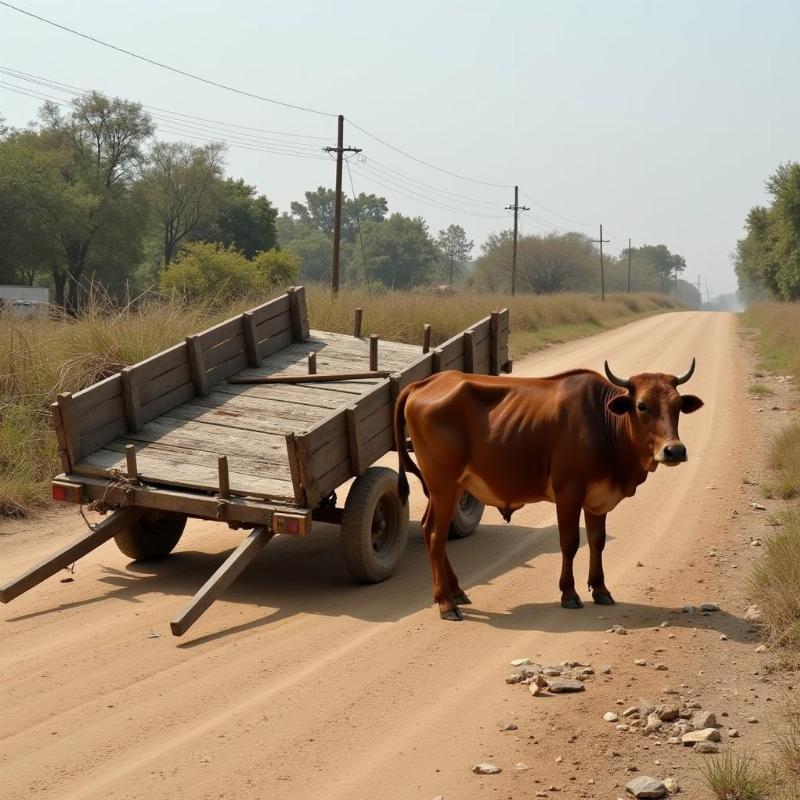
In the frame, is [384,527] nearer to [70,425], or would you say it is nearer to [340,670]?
[340,670]

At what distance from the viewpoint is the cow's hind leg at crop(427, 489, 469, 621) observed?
6719 millimetres

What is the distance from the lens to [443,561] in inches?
270

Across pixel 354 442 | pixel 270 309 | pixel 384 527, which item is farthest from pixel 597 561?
pixel 270 309

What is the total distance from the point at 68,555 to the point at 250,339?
284 cm

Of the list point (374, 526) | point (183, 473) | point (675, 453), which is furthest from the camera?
point (374, 526)

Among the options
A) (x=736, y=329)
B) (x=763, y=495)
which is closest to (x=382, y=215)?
A: (x=736, y=329)

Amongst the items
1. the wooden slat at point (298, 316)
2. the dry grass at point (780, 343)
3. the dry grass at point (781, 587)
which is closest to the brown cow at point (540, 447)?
the dry grass at point (781, 587)

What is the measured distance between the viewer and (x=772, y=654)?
5.89 m

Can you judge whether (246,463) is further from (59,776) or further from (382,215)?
(382,215)

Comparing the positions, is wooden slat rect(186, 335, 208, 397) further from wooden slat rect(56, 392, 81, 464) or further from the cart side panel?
wooden slat rect(56, 392, 81, 464)

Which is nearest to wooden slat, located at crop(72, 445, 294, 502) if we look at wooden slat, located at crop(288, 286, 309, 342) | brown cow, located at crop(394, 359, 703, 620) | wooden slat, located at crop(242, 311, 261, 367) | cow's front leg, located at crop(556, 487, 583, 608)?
brown cow, located at crop(394, 359, 703, 620)

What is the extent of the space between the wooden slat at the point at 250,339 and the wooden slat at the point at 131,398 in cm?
158

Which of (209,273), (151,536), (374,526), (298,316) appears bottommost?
(151,536)

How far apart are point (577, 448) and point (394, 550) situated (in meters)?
1.60
